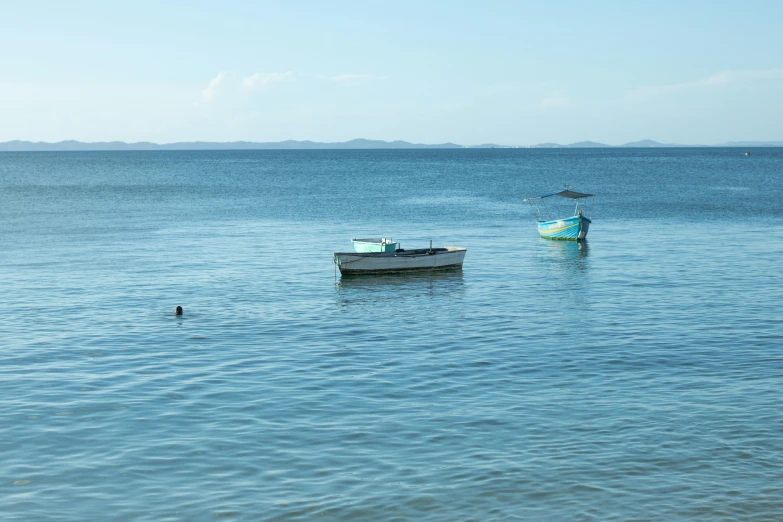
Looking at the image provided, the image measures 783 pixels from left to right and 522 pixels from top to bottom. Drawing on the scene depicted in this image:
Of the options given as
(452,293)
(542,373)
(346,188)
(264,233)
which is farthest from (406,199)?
(542,373)

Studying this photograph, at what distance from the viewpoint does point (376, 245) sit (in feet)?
159

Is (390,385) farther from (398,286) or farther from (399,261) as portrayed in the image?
(399,261)

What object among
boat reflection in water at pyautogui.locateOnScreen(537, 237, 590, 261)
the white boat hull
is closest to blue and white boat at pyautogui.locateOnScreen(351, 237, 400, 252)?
the white boat hull

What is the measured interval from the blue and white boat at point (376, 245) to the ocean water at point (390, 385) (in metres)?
2.08

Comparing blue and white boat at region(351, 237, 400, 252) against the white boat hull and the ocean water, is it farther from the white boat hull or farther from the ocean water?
the ocean water

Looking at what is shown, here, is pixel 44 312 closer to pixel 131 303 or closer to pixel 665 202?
pixel 131 303

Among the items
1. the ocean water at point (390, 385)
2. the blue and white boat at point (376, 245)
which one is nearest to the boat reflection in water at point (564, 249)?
the ocean water at point (390, 385)

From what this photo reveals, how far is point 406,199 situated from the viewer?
102312 mm

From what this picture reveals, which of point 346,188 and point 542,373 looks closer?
point 542,373

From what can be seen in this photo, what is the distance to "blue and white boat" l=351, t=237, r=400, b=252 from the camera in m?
47.9

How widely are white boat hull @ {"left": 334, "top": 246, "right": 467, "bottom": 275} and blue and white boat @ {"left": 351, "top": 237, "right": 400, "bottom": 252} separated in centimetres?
100

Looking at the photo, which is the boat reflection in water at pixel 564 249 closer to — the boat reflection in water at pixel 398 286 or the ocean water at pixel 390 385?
the ocean water at pixel 390 385

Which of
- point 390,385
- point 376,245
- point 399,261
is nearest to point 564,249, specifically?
point 376,245

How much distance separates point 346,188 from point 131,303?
8903 centimetres
